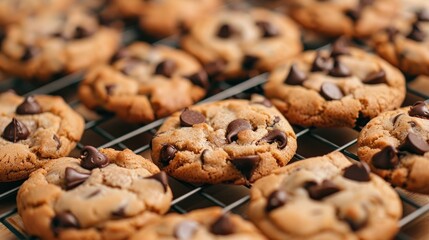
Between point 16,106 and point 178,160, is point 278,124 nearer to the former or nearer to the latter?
point 178,160

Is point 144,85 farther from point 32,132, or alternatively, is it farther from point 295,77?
point 295,77

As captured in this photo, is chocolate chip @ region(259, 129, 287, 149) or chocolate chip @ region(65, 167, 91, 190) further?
chocolate chip @ region(259, 129, 287, 149)

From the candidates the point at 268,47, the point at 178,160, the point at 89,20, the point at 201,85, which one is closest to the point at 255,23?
the point at 268,47

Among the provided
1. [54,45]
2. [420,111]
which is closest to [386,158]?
[420,111]

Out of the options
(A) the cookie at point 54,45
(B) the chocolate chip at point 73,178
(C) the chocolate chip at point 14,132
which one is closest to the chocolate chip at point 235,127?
(B) the chocolate chip at point 73,178

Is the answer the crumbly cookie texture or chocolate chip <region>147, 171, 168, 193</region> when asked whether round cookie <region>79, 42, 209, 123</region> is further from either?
the crumbly cookie texture

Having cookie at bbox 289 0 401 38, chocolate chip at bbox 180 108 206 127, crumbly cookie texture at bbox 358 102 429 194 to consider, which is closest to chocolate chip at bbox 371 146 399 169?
crumbly cookie texture at bbox 358 102 429 194

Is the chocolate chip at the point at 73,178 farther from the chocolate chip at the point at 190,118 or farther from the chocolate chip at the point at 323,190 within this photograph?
the chocolate chip at the point at 323,190
